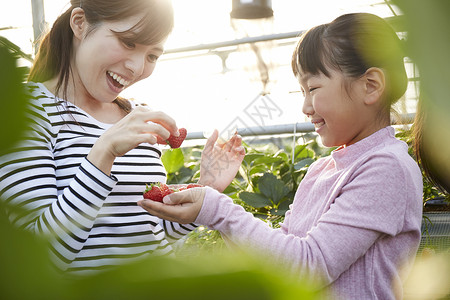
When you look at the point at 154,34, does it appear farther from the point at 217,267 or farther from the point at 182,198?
the point at 217,267

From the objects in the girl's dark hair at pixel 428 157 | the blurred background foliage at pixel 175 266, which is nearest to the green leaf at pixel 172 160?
the girl's dark hair at pixel 428 157

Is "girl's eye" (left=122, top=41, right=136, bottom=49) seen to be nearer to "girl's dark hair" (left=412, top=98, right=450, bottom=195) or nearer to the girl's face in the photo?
the girl's face

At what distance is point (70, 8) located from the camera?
136 centimetres

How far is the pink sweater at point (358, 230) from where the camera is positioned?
96 cm

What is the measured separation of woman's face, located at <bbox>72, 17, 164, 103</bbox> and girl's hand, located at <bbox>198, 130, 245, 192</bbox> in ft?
0.98

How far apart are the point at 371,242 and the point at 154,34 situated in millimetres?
699

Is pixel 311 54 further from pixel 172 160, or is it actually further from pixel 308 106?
pixel 172 160

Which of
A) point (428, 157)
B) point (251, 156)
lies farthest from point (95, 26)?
point (251, 156)

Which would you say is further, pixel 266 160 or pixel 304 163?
pixel 266 160

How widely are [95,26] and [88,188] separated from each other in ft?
1.65

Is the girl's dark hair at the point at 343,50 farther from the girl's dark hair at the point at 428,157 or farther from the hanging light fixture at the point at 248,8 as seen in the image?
the hanging light fixture at the point at 248,8

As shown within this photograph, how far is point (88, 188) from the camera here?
90 centimetres

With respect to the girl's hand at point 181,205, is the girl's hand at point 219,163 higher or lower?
lower

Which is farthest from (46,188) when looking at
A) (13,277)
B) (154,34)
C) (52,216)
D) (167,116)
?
(13,277)
